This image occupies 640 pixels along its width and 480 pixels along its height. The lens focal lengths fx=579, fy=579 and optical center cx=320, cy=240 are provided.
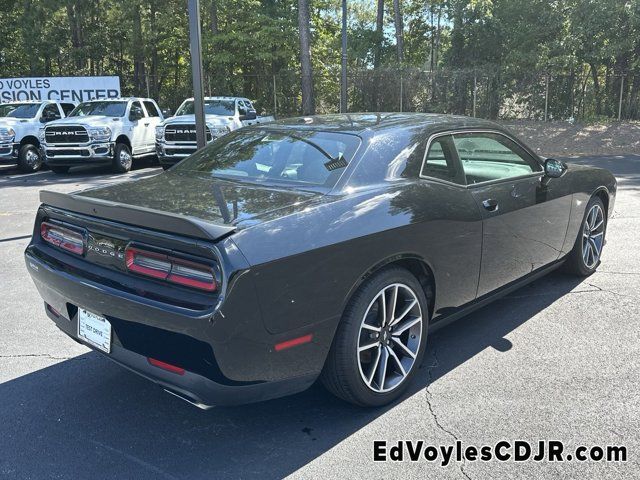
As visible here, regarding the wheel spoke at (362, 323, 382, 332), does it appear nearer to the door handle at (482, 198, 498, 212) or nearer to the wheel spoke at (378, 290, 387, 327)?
the wheel spoke at (378, 290, 387, 327)

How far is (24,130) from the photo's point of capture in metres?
15.2

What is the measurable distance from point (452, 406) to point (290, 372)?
1.07 meters

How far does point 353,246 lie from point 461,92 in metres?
24.6

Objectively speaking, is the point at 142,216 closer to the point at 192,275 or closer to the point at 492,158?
the point at 192,275

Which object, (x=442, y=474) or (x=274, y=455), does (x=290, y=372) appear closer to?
(x=274, y=455)

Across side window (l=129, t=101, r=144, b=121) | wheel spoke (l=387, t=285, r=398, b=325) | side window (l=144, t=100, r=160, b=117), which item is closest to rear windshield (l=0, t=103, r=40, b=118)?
side window (l=129, t=101, r=144, b=121)

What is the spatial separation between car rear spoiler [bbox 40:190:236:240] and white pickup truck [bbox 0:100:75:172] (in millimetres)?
13119

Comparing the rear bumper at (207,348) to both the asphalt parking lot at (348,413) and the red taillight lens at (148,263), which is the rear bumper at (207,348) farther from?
the asphalt parking lot at (348,413)

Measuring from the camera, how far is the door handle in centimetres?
396

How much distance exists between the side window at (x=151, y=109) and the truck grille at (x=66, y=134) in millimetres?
2705

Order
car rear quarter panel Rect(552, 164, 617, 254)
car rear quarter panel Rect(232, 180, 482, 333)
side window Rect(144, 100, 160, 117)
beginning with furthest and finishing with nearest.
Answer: side window Rect(144, 100, 160, 117) → car rear quarter panel Rect(552, 164, 617, 254) → car rear quarter panel Rect(232, 180, 482, 333)

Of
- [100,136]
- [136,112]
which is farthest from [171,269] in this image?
[136,112]

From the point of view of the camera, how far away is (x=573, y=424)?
311cm

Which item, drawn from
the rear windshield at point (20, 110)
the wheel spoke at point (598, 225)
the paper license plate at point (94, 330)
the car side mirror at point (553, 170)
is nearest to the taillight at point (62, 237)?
the paper license plate at point (94, 330)
